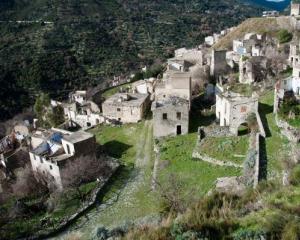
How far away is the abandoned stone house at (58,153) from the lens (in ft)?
73.3

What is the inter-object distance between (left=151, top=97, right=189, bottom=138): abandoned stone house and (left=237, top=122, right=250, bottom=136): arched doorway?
336 cm

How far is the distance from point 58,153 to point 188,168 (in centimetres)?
834

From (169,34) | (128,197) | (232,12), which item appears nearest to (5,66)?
(169,34)

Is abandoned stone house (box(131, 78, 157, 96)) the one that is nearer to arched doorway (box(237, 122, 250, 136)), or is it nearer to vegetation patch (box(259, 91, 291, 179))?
vegetation patch (box(259, 91, 291, 179))

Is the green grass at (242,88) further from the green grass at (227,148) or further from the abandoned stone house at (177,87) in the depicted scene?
the green grass at (227,148)

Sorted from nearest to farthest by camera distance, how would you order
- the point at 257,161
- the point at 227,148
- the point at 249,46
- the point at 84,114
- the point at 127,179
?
1. the point at 257,161
2. the point at 227,148
3. the point at 127,179
4. the point at 84,114
5. the point at 249,46

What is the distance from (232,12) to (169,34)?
1753 inches

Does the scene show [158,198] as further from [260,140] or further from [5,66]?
[5,66]

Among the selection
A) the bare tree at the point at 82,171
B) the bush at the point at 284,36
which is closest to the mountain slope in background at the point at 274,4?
the bush at the point at 284,36

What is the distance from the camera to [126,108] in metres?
30.9

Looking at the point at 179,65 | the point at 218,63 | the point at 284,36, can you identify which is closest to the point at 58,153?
the point at 179,65

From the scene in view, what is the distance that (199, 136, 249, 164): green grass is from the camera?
63.7 feet

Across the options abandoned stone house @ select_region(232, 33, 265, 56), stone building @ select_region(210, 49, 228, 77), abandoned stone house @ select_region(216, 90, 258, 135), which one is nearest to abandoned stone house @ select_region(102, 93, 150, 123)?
stone building @ select_region(210, 49, 228, 77)

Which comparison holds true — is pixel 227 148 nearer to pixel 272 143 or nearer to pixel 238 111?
pixel 272 143
